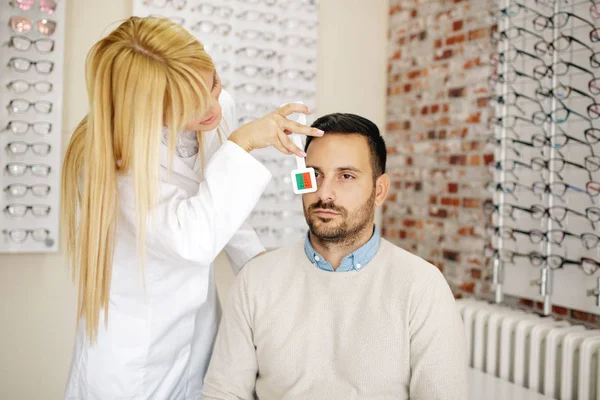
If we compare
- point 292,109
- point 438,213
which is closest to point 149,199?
point 292,109

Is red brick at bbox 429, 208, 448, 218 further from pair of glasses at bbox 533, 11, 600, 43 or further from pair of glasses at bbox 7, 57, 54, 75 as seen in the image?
pair of glasses at bbox 7, 57, 54, 75

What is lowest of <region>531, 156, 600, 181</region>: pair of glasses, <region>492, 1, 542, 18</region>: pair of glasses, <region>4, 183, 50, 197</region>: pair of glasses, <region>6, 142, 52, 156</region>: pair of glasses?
<region>4, 183, 50, 197</region>: pair of glasses

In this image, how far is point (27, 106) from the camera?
8.08 ft

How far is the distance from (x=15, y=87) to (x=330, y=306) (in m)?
1.69

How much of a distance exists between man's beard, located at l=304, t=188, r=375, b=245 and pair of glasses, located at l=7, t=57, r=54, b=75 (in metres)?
1.47

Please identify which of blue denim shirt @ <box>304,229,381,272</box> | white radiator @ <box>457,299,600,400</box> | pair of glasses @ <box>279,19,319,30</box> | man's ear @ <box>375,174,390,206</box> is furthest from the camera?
pair of glasses @ <box>279,19,319,30</box>

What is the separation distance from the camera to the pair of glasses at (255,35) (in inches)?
115

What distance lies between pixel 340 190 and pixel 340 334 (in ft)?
1.32

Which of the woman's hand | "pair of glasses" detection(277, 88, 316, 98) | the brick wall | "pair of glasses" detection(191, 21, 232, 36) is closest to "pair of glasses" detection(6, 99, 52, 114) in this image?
"pair of glasses" detection(191, 21, 232, 36)

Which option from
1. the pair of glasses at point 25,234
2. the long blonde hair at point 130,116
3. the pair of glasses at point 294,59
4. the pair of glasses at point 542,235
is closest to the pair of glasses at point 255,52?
the pair of glasses at point 294,59

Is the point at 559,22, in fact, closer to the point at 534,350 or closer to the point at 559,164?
the point at 559,164

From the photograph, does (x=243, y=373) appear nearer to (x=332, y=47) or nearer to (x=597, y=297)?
(x=597, y=297)

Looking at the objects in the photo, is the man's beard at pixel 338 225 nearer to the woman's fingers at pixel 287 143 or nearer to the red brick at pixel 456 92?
the woman's fingers at pixel 287 143

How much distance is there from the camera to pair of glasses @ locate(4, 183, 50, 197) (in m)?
2.45
